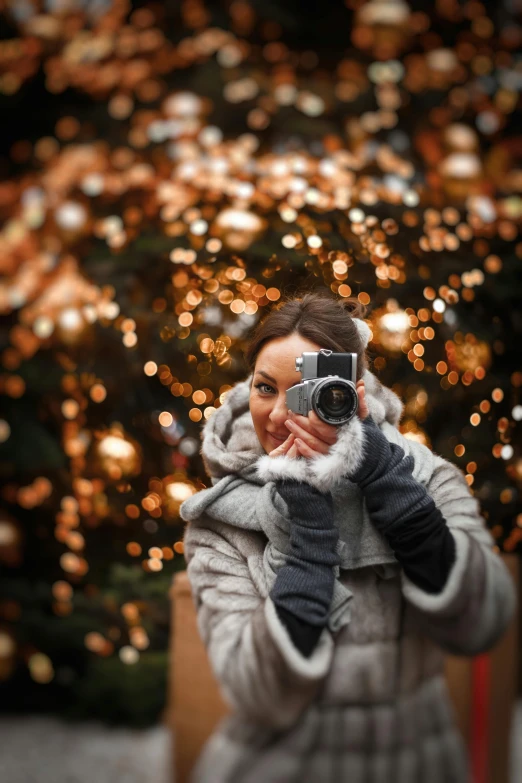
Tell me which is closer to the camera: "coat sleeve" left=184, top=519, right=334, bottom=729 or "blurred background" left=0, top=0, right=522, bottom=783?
"coat sleeve" left=184, top=519, right=334, bottom=729

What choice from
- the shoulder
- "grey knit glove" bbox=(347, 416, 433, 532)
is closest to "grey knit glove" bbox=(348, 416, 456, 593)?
"grey knit glove" bbox=(347, 416, 433, 532)

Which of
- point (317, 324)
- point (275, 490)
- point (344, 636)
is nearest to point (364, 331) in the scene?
point (317, 324)

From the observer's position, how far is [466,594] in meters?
0.56

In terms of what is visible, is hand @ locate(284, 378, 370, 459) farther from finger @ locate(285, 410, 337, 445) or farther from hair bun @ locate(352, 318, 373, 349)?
hair bun @ locate(352, 318, 373, 349)

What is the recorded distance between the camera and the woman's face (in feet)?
1.95

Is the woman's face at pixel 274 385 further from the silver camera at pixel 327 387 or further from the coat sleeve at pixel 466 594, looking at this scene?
the coat sleeve at pixel 466 594

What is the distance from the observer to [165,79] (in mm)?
1034

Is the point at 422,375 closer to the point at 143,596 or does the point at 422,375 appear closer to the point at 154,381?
the point at 154,381

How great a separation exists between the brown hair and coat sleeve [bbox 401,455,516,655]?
0.14 metres

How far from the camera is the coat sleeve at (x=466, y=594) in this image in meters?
0.56

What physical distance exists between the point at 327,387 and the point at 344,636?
211 mm

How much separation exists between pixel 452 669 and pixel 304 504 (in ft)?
0.66

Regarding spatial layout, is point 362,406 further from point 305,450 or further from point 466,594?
point 466,594

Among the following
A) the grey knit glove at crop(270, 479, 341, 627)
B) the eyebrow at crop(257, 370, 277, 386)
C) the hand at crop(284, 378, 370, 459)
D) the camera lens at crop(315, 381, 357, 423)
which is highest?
the camera lens at crop(315, 381, 357, 423)
